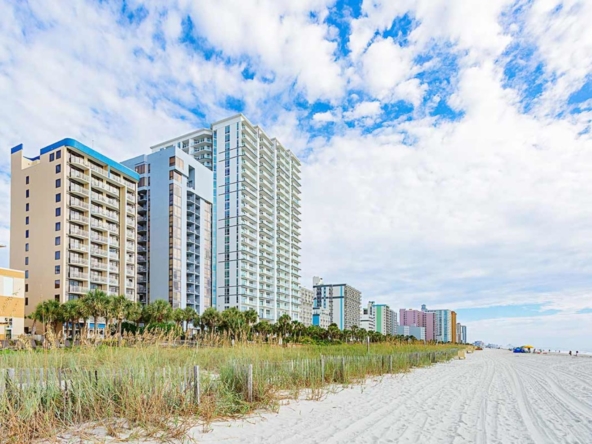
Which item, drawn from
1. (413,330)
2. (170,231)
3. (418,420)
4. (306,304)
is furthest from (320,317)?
(418,420)

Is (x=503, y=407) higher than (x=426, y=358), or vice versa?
(x=503, y=407)

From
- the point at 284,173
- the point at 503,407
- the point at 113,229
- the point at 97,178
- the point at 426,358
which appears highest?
the point at 284,173

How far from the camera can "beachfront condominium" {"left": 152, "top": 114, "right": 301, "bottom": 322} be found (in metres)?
70.4

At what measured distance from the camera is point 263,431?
6738mm

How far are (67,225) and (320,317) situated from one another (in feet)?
290

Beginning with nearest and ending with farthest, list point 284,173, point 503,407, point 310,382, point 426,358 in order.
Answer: point 503,407 → point 310,382 → point 426,358 → point 284,173

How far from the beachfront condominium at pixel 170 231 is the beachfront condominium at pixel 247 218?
8568mm

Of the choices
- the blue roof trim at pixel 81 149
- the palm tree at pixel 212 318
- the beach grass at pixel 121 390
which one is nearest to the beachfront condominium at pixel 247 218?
the blue roof trim at pixel 81 149

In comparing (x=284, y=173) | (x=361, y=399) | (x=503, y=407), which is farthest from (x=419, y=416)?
(x=284, y=173)

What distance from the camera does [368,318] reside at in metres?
157

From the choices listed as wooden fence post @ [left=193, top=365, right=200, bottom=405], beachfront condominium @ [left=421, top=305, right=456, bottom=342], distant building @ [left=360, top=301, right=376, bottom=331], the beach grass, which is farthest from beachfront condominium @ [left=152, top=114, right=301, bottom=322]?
beachfront condominium @ [left=421, top=305, right=456, bottom=342]

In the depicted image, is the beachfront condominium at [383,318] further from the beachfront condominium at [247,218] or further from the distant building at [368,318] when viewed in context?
the beachfront condominium at [247,218]

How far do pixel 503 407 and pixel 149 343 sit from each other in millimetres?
7650

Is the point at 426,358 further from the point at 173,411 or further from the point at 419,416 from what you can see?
the point at 173,411
